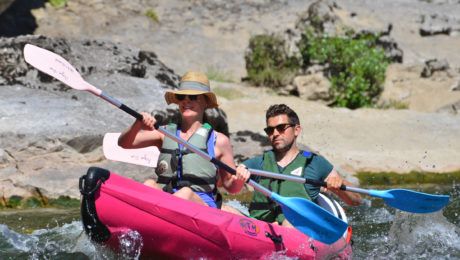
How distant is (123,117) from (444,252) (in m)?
3.78

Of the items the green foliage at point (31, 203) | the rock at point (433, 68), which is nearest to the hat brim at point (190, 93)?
the green foliage at point (31, 203)

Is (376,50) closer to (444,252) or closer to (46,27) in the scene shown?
(46,27)

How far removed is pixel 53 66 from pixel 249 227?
5.29ft

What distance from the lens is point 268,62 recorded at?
46.2 ft

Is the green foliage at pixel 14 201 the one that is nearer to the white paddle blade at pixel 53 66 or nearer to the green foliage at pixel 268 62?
the white paddle blade at pixel 53 66

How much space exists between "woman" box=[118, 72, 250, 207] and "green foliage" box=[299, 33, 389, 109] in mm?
7428

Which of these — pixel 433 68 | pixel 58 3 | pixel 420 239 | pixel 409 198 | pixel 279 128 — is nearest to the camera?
pixel 279 128

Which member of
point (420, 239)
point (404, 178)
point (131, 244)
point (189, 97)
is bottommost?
point (404, 178)

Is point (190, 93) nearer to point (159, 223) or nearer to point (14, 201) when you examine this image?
point (159, 223)

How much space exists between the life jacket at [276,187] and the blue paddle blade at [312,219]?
32 centimetres

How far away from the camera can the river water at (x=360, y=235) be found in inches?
235

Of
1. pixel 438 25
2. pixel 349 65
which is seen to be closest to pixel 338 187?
pixel 349 65

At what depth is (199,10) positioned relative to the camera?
17.5 meters

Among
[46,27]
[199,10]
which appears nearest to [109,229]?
[46,27]
